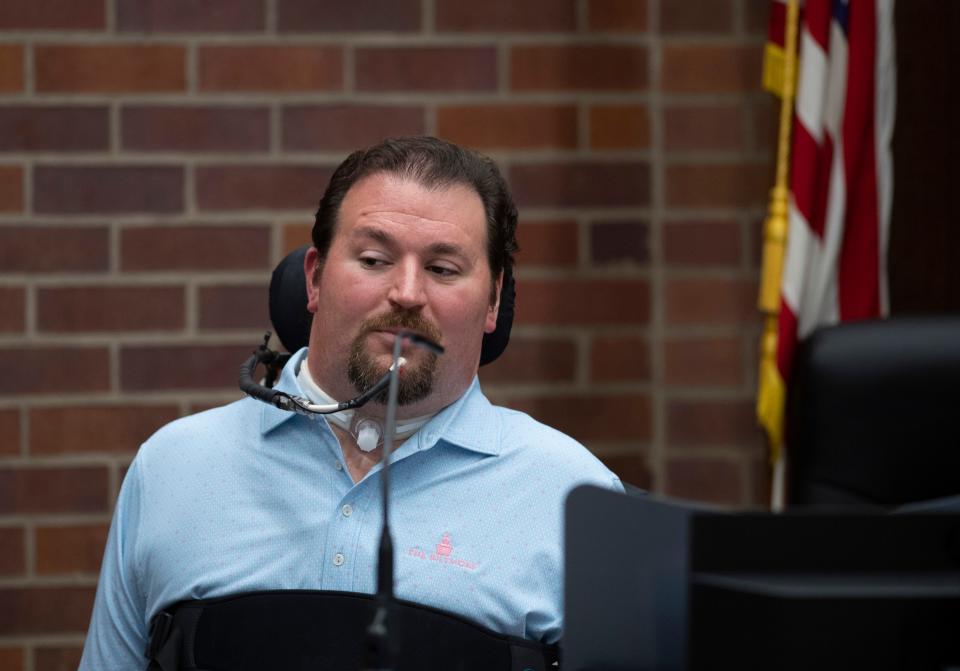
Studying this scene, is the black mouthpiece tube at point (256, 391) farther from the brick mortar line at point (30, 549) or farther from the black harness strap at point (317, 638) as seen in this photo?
the brick mortar line at point (30, 549)

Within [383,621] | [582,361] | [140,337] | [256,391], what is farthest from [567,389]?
[383,621]

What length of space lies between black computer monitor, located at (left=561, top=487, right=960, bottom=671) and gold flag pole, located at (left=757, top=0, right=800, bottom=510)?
1.31 meters

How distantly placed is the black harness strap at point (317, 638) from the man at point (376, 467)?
63 millimetres

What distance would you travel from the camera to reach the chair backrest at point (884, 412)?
1.68 meters

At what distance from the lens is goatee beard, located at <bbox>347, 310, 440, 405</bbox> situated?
4.67 ft

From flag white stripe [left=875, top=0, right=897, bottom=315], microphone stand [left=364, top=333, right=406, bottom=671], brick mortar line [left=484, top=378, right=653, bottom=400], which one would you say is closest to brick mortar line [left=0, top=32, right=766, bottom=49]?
flag white stripe [left=875, top=0, right=897, bottom=315]

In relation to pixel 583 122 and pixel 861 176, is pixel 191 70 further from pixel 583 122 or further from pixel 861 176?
pixel 861 176

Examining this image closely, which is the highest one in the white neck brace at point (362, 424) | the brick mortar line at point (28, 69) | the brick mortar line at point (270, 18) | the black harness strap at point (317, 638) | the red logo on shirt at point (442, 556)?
the brick mortar line at point (270, 18)

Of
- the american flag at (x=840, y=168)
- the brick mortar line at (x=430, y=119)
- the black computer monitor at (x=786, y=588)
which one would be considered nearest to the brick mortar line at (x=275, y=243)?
the brick mortar line at (x=430, y=119)

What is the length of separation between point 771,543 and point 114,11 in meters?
1.83

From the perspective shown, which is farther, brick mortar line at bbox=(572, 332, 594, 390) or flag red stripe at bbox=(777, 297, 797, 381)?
brick mortar line at bbox=(572, 332, 594, 390)

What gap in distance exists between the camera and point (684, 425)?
2312 mm

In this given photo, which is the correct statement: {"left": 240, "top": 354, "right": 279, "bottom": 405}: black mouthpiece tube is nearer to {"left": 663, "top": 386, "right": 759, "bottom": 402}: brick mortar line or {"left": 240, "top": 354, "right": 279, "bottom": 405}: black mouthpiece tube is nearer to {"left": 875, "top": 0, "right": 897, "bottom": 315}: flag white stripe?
{"left": 663, "top": 386, "right": 759, "bottom": 402}: brick mortar line

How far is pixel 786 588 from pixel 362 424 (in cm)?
78
